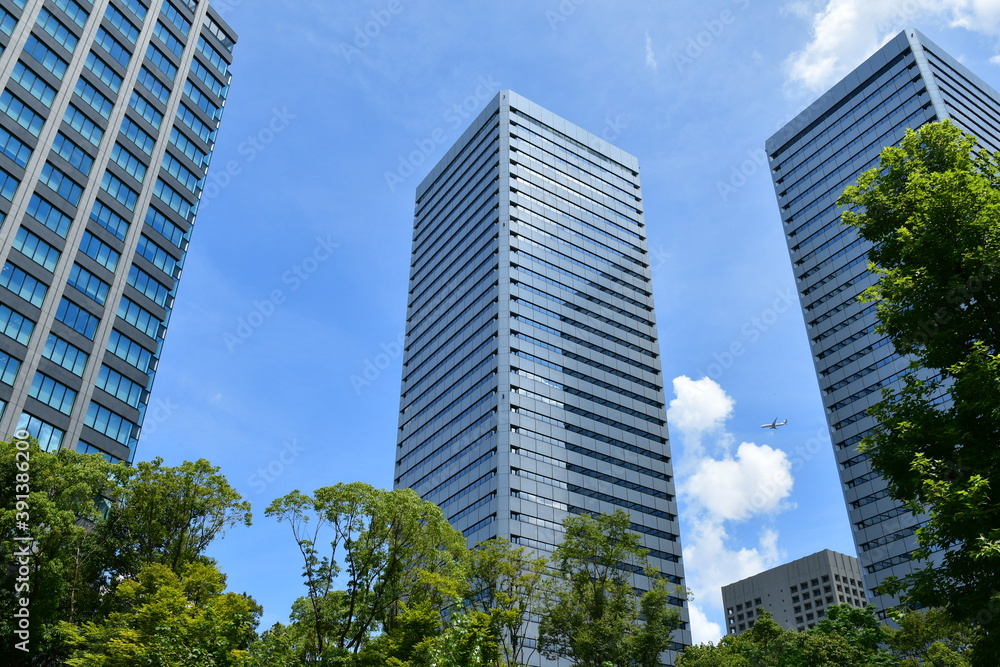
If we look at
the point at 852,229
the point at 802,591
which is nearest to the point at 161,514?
the point at 852,229

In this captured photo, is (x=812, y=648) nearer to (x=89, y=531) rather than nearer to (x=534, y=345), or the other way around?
(x=89, y=531)

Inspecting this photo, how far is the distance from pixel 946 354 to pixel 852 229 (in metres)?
84.6

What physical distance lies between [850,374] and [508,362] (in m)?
41.4

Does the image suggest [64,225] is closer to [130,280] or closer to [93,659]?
[130,280]

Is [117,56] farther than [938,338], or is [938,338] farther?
[117,56]

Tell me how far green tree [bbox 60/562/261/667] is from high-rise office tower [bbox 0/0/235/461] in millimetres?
23860

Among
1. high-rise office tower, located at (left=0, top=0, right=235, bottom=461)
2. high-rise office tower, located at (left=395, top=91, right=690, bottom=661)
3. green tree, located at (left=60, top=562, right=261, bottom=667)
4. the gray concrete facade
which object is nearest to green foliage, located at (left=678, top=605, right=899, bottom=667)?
green tree, located at (left=60, top=562, right=261, bottom=667)

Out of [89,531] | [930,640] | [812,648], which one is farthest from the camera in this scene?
[930,640]

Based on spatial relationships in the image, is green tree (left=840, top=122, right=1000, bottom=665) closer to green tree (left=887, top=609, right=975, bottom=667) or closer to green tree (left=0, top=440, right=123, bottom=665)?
green tree (left=887, top=609, right=975, bottom=667)

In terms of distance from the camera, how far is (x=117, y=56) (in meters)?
62.3

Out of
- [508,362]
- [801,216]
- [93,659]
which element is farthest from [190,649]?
[801,216]

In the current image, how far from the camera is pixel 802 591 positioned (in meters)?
134

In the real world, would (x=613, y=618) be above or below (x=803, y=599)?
below

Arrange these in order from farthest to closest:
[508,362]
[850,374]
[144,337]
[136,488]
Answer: [850,374]
[508,362]
[144,337]
[136,488]
